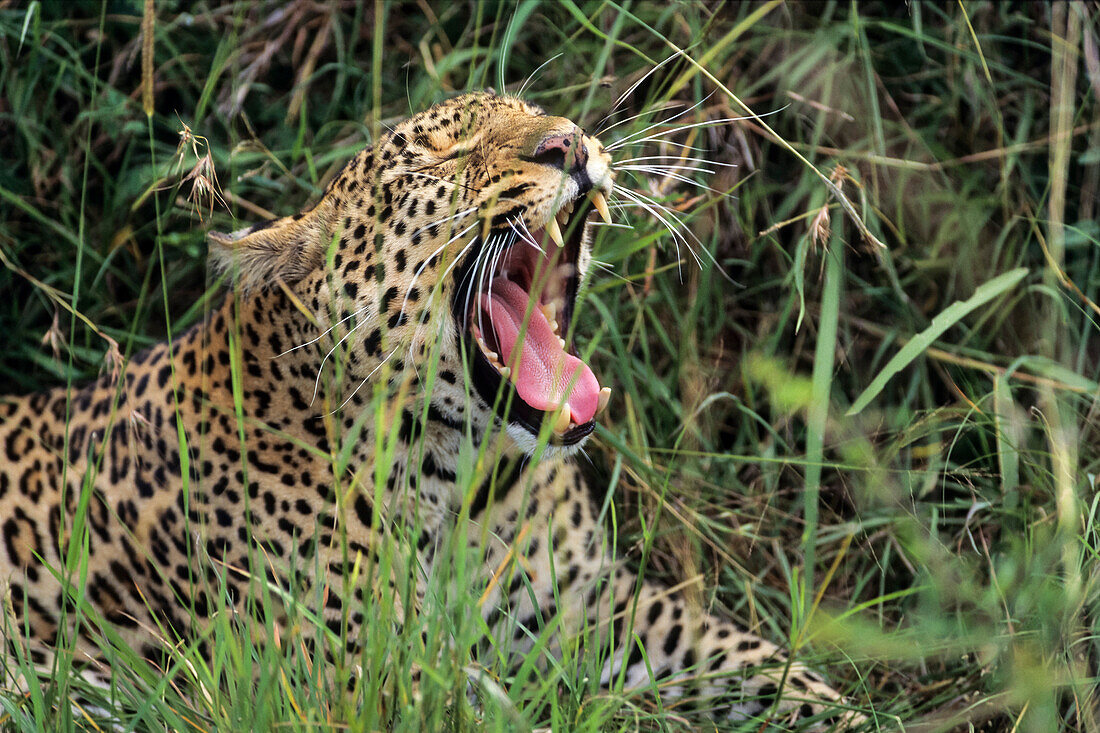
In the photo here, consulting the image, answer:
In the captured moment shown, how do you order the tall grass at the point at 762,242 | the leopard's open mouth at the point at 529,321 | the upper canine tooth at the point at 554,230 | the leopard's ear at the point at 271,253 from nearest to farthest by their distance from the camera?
the upper canine tooth at the point at 554,230 → the leopard's open mouth at the point at 529,321 → the leopard's ear at the point at 271,253 → the tall grass at the point at 762,242

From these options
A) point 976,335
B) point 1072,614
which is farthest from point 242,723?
point 976,335

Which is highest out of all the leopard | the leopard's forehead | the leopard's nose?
the leopard's forehead

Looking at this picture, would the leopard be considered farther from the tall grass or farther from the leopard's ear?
the tall grass

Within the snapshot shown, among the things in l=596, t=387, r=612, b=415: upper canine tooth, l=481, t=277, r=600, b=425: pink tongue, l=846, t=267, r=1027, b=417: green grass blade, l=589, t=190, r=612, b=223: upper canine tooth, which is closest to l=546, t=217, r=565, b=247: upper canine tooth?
l=589, t=190, r=612, b=223: upper canine tooth

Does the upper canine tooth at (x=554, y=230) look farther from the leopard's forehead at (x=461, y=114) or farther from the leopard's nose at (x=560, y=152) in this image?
the leopard's forehead at (x=461, y=114)

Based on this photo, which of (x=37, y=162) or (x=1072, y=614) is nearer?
(x=1072, y=614)

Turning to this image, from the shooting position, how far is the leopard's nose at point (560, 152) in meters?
2.63

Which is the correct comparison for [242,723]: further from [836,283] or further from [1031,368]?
[1031,368]

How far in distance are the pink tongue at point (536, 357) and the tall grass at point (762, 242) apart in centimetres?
20

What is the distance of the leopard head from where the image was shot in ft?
8.74

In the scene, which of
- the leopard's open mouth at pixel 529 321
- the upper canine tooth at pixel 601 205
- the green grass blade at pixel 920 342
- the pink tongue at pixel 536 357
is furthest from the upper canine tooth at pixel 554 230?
the green grass blade at pixel 920 342

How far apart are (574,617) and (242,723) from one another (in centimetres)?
128

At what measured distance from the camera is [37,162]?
4.07 meters

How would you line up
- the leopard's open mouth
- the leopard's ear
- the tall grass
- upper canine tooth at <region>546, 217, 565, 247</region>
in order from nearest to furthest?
upper canine tooth at <region>546, 217, 565, 247</region>
the leopard's open mouth
the leopard's ear
the tall grass
